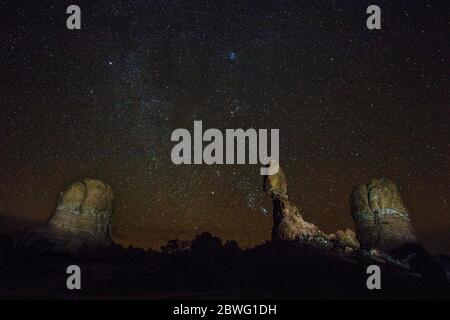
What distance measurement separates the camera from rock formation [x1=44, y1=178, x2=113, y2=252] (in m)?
39.8

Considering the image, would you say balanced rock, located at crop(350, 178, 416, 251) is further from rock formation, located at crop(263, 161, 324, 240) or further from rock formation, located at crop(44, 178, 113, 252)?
rock formation, located at crop(44, 178, 113, 252)

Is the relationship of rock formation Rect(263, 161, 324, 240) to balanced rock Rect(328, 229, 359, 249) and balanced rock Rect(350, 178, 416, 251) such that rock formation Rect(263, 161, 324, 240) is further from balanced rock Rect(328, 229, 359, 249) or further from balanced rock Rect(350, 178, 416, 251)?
balanced rock Rect(350, 178, 416, 251)

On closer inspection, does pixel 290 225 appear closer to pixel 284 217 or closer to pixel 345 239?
pixel 284 217

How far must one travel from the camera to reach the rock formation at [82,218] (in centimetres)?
3975

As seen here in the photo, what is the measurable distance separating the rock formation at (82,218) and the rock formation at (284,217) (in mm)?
15681

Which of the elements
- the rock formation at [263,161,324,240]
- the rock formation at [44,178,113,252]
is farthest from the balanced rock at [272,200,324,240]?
the rock formation at [44,178,113,252]

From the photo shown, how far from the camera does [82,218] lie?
40.9 meters

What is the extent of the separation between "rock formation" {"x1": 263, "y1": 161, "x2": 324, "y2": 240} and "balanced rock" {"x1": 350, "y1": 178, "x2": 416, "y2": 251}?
4.76 m

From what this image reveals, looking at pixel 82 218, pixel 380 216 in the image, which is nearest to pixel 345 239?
pixel 380 216

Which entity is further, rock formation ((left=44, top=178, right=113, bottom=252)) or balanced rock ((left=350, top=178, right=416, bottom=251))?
balanced rock ((left=350, top=178, right=416, bottom=251))

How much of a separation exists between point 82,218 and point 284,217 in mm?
18784

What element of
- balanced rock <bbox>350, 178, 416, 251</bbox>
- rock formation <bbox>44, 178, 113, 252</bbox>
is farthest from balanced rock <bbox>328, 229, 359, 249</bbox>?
rock formation <bbox>44, 178, 113, 252</bbox>
